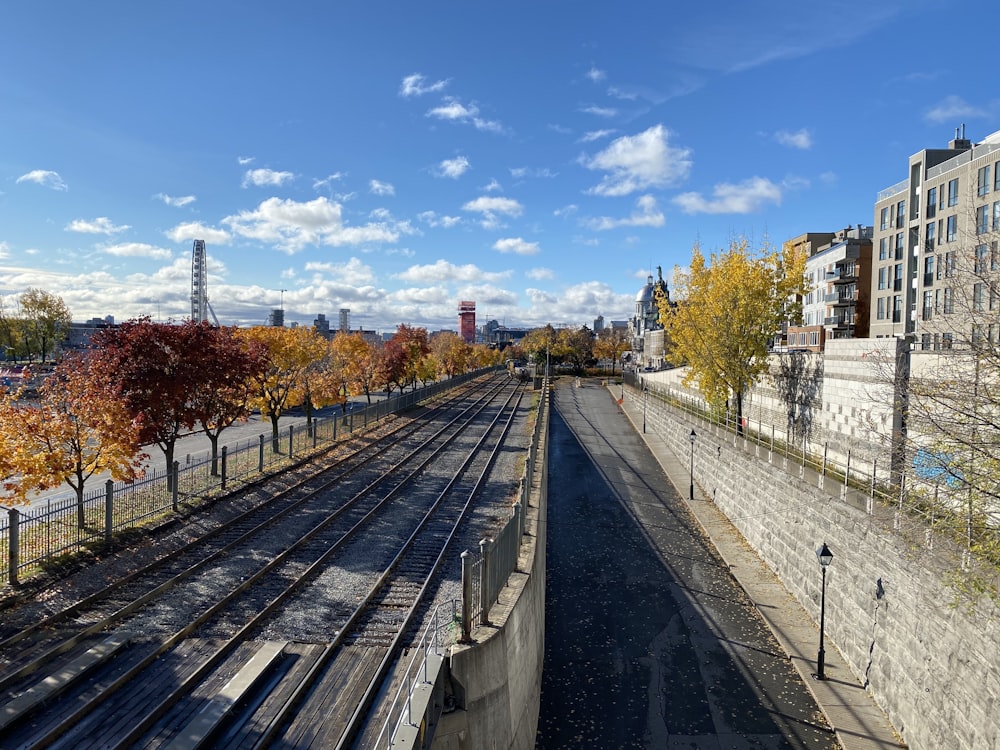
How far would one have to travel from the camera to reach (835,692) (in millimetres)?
14328

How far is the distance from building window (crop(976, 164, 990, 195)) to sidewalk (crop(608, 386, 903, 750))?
22.4 metres

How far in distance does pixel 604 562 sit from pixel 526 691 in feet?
34.2

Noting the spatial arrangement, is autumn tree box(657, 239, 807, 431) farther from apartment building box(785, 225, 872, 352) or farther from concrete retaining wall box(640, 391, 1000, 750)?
apartment building box(785, 225, 872, 352)

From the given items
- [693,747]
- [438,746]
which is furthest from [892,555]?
[438,746]

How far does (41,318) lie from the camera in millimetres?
76000

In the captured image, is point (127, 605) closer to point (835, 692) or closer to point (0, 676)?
point (0, 676)

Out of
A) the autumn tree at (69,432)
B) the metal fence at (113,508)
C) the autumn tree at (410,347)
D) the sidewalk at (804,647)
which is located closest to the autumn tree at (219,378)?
the metal fence at (113,508)

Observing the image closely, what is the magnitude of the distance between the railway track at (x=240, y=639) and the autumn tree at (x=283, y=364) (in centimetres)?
1253

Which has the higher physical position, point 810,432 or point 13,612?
point 810,432

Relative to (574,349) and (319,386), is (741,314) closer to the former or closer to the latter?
(319,386)

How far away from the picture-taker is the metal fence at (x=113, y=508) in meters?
13.1

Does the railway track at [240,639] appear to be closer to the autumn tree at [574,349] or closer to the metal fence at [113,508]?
the metal fence at [113,508]

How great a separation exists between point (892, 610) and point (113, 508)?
749 inches

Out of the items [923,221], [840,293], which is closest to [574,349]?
[840,293]
